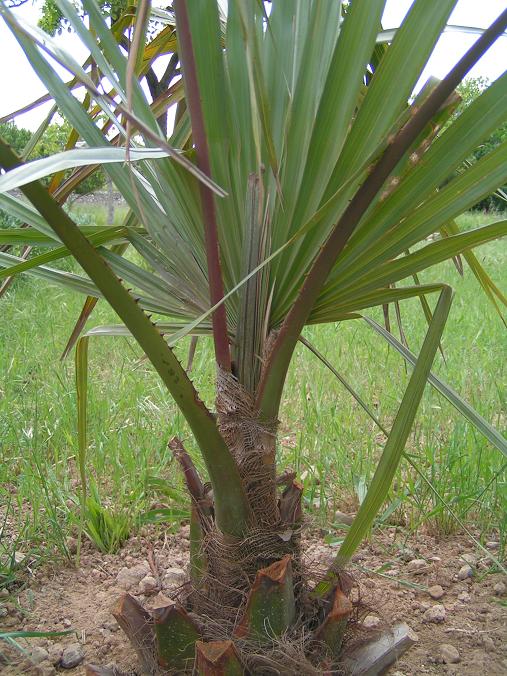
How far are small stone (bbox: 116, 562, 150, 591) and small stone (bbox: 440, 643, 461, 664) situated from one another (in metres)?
0.66

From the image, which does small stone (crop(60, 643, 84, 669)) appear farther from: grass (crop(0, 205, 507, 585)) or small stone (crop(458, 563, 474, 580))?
small stone (crop(458, 563, 474, 580))

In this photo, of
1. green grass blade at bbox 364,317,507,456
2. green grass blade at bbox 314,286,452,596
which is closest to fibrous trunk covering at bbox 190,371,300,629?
green grass blade at bbox 314,286,452,596

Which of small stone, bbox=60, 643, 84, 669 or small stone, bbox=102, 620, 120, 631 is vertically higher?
small stone, bbox=102, 620, 120, 631

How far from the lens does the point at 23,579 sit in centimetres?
146

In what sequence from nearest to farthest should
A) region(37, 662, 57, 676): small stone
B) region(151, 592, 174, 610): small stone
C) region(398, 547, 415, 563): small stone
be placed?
region(151, 592, 174, 610): small stone → region(37, 662, 57, 676): small stone → region(398, 547, 415, 563): small stone

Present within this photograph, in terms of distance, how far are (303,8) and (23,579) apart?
4.17 ft

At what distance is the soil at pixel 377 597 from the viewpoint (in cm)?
121

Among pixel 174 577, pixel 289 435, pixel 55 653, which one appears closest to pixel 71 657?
pixel 55 653

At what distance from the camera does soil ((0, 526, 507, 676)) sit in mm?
1208

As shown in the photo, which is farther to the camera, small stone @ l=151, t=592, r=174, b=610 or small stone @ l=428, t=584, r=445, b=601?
small stone @ l=428, t=584, r=445, b=601

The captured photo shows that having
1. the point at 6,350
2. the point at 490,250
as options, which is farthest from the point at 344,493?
the point at 490,250

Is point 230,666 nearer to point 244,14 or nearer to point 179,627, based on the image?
point 179,627

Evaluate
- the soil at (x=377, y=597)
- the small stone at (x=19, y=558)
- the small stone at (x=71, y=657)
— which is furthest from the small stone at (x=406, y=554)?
the small stone at (x=19, y=558)

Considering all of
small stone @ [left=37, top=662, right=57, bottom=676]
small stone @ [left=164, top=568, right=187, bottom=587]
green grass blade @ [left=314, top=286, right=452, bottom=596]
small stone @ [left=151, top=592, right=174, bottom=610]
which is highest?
green grass blade @ [left=314, top=286, right=452, bottom=596]
